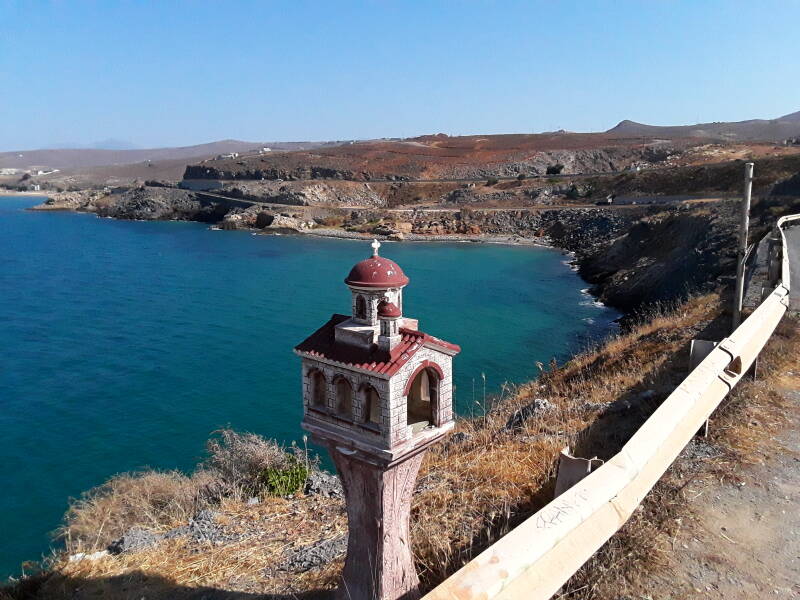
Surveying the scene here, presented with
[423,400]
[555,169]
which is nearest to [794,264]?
[423,400]

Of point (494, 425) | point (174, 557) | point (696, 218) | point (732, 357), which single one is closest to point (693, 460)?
point (732, 357)

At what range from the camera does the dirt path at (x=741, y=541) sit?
3.88 meters

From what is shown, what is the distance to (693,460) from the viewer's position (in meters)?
5.53

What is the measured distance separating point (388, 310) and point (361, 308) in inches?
11.6

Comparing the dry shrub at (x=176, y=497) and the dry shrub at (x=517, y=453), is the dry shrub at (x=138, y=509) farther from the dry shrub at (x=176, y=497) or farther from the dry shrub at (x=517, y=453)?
the dry shrub at (x=517, y=453)

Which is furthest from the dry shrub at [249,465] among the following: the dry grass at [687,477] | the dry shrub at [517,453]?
the dry grass at [687,477]

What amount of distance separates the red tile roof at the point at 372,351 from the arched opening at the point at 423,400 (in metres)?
0.28

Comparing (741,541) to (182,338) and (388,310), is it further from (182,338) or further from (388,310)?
(182,338)

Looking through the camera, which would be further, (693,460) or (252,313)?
(252,313)

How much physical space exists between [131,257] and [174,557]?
161 feet

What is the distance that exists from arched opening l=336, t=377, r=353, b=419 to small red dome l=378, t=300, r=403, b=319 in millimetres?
554

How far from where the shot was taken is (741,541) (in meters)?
4.37

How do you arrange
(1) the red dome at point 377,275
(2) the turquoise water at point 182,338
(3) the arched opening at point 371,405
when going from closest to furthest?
1. (3) the arched opening at point 371,405
2. (1) the red dome at point 377,275
3. (2) the turquoise water at point 182,338

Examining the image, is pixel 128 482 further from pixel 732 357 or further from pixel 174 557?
pixel 732 357
